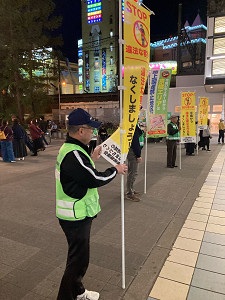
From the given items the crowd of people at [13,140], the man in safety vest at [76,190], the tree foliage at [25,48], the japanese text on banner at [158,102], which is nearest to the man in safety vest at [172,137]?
the japanese text on banner at [158,102]

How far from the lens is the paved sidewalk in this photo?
2609 mm

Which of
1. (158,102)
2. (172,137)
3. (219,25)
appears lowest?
(172,137)

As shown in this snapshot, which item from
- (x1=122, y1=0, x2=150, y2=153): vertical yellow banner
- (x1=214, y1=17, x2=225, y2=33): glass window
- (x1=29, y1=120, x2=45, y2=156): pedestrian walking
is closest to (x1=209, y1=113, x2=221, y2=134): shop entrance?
(x1=214, y1=17, x2=225, y2=33): glass window

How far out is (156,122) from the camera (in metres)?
6.72

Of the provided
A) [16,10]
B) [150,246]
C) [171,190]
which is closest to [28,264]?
[150,246]

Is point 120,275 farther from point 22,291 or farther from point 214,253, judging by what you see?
point 214,253

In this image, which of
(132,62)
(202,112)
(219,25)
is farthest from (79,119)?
(219,25)

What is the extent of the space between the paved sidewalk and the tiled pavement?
0.12 m

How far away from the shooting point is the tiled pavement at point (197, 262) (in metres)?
2.49

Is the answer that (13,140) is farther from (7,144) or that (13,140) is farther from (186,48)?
(186,48)

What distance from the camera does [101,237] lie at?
3637 mm

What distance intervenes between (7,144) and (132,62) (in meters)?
8.71

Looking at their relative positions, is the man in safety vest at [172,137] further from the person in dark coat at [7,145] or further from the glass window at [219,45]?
the glass window at [219,45]

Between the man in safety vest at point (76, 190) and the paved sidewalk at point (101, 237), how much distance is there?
25.4 inches
